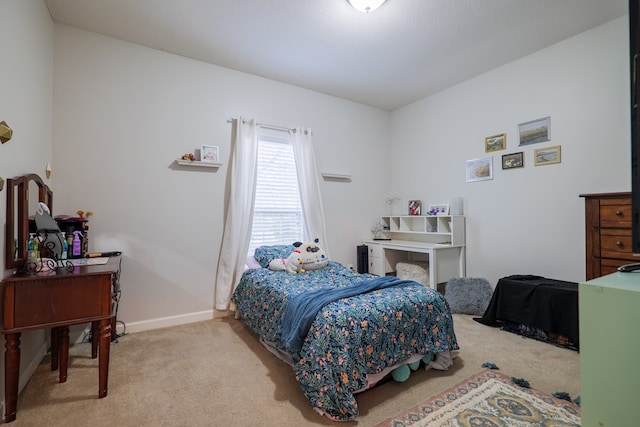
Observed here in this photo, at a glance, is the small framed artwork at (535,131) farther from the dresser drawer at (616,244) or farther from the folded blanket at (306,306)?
the folded blanket at (306,306)

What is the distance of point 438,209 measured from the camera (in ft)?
12.8

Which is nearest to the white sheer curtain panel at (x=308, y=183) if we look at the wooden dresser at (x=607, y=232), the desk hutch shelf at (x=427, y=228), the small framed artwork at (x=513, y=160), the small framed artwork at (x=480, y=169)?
the desk hutch shelf at (x=427, y=228)

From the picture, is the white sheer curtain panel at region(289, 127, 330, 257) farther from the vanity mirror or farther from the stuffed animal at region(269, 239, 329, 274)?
the vanity mirror

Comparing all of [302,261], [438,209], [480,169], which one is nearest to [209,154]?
[302,261]

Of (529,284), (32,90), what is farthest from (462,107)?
(32,90)

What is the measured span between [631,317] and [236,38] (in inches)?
128

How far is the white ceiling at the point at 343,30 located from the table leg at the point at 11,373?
2471mm

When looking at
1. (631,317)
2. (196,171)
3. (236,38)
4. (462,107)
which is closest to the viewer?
(631,317)

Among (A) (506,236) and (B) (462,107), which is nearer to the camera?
(A) (506,236)

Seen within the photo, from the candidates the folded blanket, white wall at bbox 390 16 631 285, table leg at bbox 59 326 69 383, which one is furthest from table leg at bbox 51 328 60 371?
white wall at bbox 390 16 631 285

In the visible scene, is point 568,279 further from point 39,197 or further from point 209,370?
point 39,197

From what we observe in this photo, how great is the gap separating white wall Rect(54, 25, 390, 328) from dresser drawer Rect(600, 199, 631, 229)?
129 inches

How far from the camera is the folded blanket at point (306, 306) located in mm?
1768

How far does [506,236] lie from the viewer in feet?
10.7
